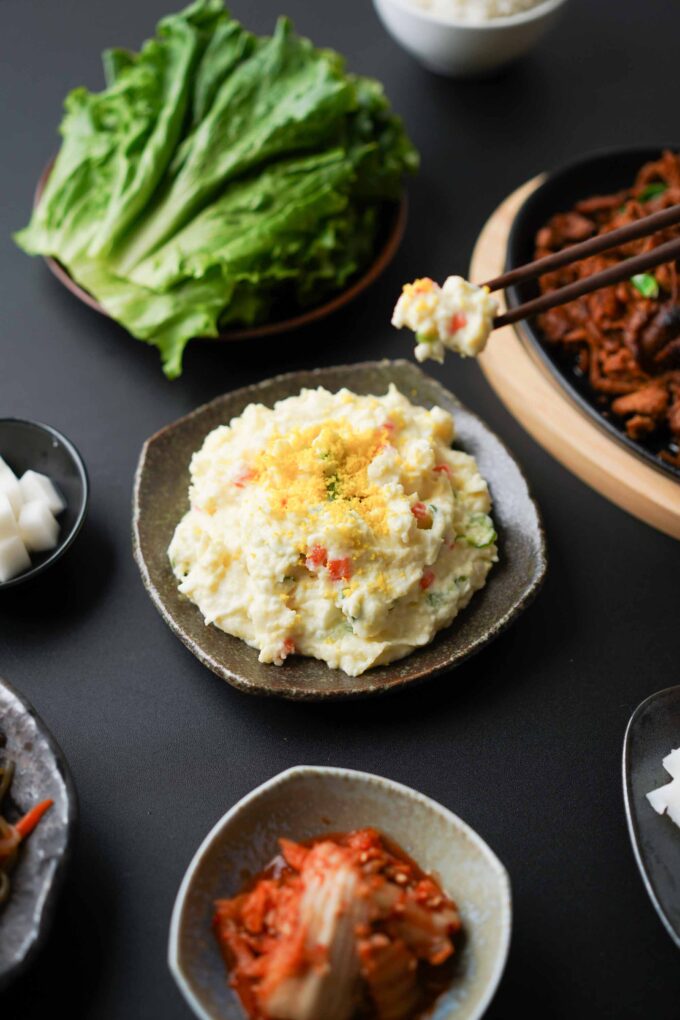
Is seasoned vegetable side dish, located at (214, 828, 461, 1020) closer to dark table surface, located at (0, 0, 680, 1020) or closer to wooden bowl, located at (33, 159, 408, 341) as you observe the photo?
dark table surface, located at (0, 0, 680, 1020)

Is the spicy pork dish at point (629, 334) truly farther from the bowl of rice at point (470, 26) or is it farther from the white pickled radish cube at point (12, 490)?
the white pickled radish cube at point (12, 490)

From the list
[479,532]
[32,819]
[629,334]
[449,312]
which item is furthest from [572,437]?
[32,819]

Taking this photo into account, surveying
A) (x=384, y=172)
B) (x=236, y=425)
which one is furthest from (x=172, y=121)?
(x=236, y=425)

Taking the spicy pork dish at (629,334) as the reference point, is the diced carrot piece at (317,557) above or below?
above

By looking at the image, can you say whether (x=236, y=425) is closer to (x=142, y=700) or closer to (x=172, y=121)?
(x=142, y=700)

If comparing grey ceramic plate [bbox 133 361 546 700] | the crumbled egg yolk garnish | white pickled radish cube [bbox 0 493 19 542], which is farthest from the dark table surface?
the crumbled egg yolk garnish

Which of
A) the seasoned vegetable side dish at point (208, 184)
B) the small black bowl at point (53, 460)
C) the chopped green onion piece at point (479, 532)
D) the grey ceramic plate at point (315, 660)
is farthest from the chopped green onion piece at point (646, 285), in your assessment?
the small black bowl at point (53, 460)

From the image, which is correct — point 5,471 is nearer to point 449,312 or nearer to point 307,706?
point 307,706

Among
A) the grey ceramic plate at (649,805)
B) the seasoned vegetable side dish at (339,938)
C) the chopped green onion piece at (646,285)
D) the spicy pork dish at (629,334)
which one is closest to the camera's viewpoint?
the seasoned vegetable side dish at (339,938)
